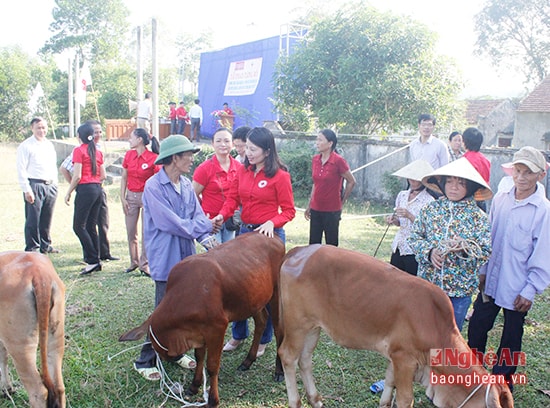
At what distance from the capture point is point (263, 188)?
4.38 m

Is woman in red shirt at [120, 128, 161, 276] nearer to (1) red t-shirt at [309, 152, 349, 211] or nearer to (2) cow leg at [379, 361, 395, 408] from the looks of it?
(1) red t-shirt at [309, 152, 349, 211]

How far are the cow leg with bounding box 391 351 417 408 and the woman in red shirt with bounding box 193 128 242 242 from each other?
2583 millimetres

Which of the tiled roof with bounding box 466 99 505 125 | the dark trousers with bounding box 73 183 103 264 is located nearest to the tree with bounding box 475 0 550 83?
the tiled roof with bounding box 466 99 505 125

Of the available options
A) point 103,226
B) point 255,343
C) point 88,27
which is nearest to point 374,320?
point 255,343

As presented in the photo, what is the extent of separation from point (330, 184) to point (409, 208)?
1848mm

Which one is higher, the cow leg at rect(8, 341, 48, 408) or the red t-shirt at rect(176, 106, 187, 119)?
the red t-shirt at rect(176, 106, 187, 119)

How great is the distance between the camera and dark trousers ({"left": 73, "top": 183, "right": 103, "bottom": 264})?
22.3ft

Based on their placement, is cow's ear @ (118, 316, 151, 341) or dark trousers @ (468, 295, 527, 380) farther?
dark trousers @ (468, 295, 527, 380)

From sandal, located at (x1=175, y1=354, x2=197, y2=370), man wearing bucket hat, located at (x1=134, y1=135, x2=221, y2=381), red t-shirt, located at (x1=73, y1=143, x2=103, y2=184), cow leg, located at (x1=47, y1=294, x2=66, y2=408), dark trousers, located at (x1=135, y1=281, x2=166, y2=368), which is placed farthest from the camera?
red t-shirt, located at (x1=73, y1=143, x2=103, y2=184)

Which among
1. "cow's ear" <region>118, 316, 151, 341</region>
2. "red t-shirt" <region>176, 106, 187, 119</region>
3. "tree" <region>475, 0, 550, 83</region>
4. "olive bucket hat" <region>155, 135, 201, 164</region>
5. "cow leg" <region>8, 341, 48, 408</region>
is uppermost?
"tree" <region>475, 0, 550, 83</region>

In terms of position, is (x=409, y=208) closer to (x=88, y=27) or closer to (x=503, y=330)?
(x=503, y=330)

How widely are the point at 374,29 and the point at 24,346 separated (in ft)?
43.9

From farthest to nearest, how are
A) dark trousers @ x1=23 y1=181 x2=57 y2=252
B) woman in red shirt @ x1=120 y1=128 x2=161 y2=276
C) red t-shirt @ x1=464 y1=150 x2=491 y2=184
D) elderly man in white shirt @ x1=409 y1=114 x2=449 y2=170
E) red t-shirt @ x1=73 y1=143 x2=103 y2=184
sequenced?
dark trousers @ x1=23 y1=181 x2=57 y2=252 < elderly man in white shirt @ x1=409 y1=114 x2=449 y2=170 < red t-shirt @ x1=73 y1=143 x2=103 y2=184 < woman in red shirt @ x1=120 y1=128 x2=161 y2=276 < red t-shirt @ x1=464 y1=150 x2=491 y2=184

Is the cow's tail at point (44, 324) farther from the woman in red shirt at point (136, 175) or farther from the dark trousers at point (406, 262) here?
the woman in red shirt at point (136, 175)
